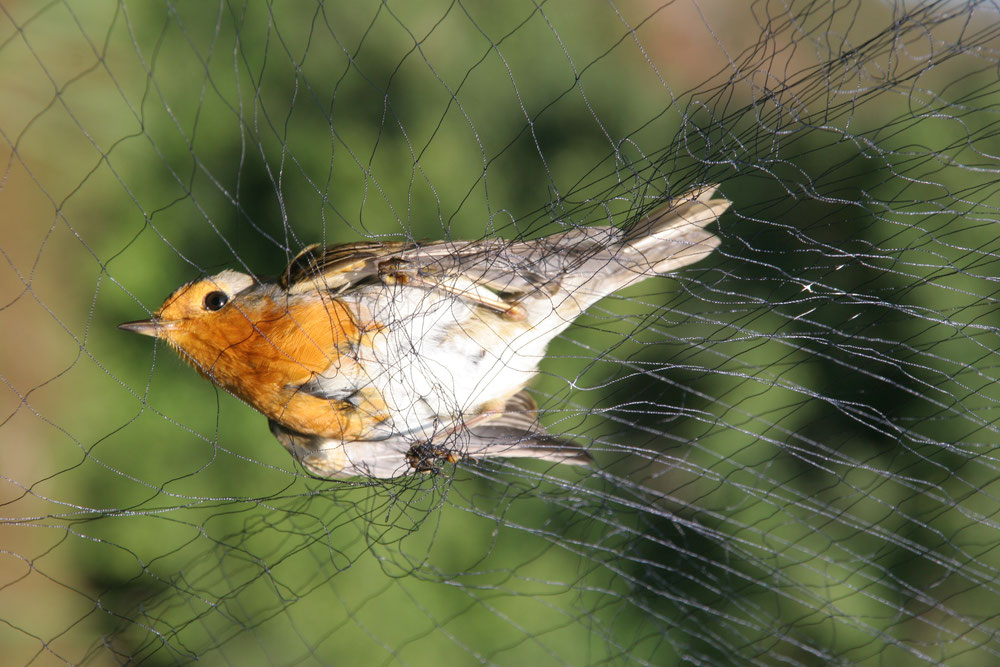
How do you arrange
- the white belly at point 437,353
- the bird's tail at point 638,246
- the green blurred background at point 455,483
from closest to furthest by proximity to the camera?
the bird's tail at point 638,246, the white belly at point 437,353, the green blurred background at point 455,483

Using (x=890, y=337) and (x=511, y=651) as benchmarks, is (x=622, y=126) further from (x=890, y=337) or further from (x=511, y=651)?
(x=511, y=651)

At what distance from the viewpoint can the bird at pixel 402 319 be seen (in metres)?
1.54

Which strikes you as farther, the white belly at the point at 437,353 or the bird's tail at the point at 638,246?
the white belly at the point at 437,353

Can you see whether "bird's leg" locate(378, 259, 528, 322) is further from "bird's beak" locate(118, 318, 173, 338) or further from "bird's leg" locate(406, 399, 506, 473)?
"bird's beak" locate(118, 318, 173, 338)

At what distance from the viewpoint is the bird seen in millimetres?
1535

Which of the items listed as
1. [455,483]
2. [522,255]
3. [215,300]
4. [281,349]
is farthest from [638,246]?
[455,483]

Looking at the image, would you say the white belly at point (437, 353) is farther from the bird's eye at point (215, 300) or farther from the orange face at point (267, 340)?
the bird's eye at point (215, 300)

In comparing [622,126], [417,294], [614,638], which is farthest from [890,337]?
[417,294]

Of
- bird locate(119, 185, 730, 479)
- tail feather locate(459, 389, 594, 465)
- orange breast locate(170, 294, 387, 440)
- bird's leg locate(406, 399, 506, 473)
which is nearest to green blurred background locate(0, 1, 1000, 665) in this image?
tail feather locate(459, 389, 594, 465)

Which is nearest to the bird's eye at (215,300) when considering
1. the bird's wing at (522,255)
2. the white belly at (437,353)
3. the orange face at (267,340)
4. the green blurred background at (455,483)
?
the orange face at (267,340)

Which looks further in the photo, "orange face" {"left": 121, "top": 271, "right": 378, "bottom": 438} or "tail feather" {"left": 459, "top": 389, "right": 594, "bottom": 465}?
"tail feather" {"left": 459, "top": 389, "right": 594, "bottom": 465}

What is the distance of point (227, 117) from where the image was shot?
118 inches

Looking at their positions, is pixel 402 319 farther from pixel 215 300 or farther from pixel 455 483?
pixel 455 483

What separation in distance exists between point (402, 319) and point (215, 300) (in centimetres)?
43
